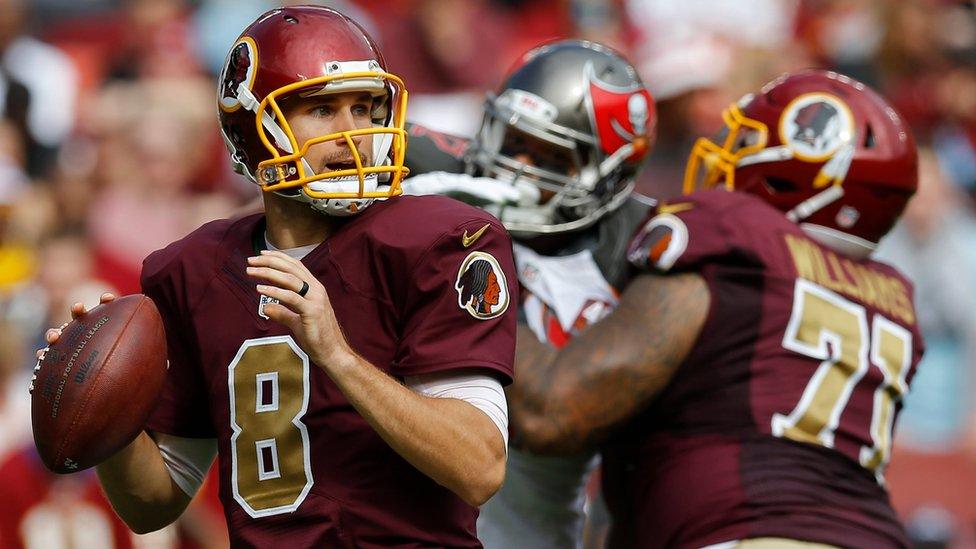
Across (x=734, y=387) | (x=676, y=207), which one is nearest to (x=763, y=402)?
(x=734, y=387)

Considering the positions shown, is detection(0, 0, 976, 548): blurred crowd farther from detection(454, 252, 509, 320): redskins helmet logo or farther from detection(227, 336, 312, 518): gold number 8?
detection(454, 252, 509, 320): redskins helmet logo

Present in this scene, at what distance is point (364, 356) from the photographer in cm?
269

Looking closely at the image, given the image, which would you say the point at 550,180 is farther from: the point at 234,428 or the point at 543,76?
the point at 234,428

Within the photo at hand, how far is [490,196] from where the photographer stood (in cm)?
368

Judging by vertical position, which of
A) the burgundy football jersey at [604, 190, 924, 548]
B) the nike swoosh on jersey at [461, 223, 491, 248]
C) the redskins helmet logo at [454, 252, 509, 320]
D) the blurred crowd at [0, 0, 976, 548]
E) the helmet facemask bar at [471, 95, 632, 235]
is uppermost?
the nike swoosh on jersey at [461, 223, 491, 248]

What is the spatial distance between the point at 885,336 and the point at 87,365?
2065 mm

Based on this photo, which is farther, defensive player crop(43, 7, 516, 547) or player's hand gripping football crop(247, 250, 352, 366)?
defensive player crop(43, 7, 516, 547)

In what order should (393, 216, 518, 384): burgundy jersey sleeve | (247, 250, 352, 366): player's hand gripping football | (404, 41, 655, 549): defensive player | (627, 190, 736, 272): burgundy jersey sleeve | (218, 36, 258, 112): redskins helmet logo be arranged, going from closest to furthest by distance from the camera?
(247, 250, 352, 366): player's hand gripping football
(393, 216, 518, 384): burgundy jersey sleeve
(218, 36, 258, 112): redskins helmet logo
(627, 190, 736, 272): burgundy jersey sleeve
(404, 41, 655, 549): defensive player

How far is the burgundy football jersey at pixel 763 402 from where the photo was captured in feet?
11.1

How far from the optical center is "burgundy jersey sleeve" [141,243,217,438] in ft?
9.50

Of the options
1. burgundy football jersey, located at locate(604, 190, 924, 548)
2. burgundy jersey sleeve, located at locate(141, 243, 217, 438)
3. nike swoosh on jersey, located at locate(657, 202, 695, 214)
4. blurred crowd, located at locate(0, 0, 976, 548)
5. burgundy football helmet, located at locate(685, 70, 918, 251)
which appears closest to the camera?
burgundy jersey sleeve, located at locate(141, 243, 217, 438)

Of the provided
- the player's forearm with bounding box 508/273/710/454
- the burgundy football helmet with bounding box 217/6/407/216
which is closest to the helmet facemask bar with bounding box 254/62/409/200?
the burgundy football helmet with bounding box 217/6/407/216

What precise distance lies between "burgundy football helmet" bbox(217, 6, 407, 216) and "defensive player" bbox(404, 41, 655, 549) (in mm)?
998

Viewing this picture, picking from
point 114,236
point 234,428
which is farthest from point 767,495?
point 114,236
